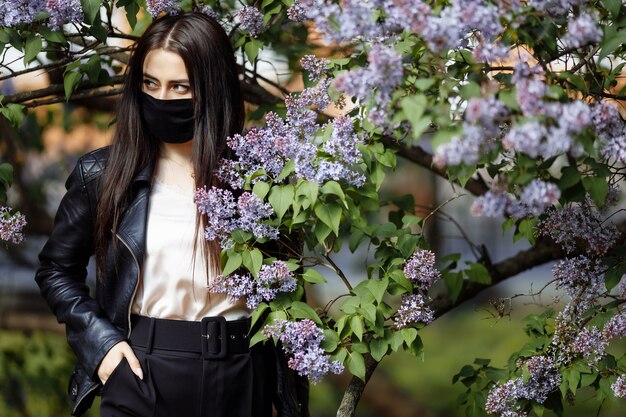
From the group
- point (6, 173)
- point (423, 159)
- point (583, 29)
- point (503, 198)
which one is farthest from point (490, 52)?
point (423, 159)

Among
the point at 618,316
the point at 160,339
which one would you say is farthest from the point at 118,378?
the point at 618,316

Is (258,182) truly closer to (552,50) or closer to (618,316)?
(552,50)

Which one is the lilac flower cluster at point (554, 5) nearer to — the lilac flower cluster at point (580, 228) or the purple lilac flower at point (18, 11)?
the lilac flower cluster at point (580, 228)

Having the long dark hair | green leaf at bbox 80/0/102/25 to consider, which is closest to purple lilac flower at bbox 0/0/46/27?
green leaf at bbox 80/0/102/25

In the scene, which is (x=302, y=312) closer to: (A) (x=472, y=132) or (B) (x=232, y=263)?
(B) (x=232, y=263)

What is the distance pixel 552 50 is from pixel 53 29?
1275 millimetres

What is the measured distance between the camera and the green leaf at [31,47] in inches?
98.1

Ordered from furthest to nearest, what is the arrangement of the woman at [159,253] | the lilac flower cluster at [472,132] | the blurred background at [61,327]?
the blurred background at [61,327], the woman at [159,253], the lilac flower cluster at [472,132]

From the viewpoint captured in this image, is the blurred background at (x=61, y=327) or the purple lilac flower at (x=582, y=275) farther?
the blurred background at (x=61, y=327)

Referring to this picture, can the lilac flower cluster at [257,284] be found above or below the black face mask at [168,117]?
below

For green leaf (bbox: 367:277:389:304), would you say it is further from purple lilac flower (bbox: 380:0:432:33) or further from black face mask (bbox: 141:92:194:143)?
purple lilac flower (bbox: 380:0:432:33)

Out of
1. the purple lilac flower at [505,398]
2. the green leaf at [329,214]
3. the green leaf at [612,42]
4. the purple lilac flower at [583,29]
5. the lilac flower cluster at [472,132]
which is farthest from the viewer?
the purple lilac flower at [505,398]

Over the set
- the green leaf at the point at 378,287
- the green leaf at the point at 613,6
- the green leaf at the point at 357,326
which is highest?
the green leaf at the point at 613,6

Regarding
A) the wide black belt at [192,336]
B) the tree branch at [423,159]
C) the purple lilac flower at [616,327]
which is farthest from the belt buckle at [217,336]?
the tree branch at [423,159]
